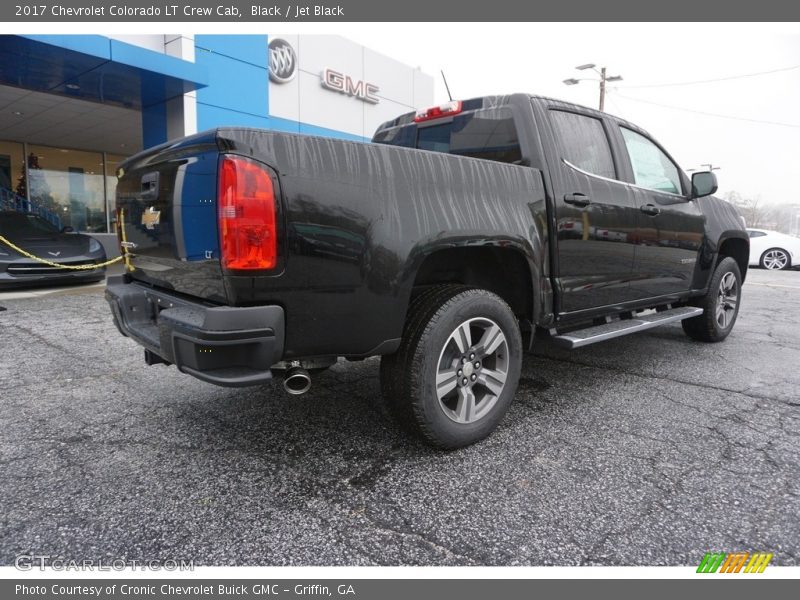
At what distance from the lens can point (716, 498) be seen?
7.41 ft

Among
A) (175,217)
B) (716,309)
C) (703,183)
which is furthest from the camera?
(716,309)

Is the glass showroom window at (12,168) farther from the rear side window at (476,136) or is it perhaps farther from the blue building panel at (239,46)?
the rear side window at (476,136)

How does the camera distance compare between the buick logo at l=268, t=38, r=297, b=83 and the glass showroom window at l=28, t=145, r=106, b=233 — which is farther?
the glass showroom window at l=28, t=145, r=106, b=233

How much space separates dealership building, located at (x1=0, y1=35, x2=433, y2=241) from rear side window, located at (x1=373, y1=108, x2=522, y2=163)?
2622 millimetres

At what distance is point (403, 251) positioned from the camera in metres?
2.37

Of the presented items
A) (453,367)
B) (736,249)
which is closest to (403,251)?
(453,367)

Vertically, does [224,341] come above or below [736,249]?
below

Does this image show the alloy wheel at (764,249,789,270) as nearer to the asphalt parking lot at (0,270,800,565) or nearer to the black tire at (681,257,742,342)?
the black tire at (681,257,742,342)

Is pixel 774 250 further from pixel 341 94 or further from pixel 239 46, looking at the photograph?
pixel 239 46

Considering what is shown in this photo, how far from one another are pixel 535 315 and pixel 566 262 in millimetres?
415

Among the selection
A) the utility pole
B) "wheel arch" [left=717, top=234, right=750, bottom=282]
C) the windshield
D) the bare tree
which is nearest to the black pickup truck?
"wheel arch" [left=717, top=234, right=750, bottom=282]

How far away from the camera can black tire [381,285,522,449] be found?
8.11 ft

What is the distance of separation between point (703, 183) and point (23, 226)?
10.1 m

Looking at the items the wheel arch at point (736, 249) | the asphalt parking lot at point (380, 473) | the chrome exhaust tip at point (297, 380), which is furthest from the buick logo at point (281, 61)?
the chrome exhaust tip at point (297, 380)
